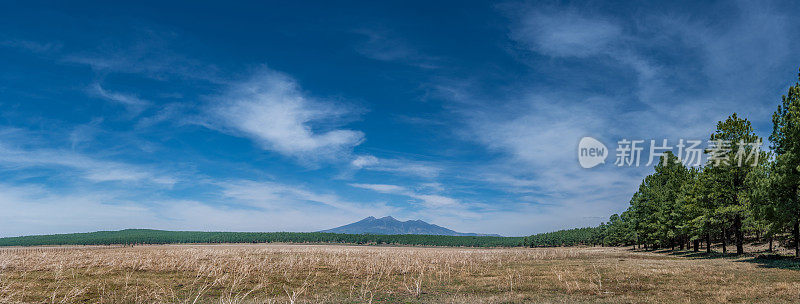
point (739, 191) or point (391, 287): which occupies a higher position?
point (739, 191)

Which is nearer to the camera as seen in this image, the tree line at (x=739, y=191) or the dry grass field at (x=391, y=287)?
the dry grass field at (x=391, y=287)

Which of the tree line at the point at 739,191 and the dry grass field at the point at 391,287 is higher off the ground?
the tree line at the point at 739,191

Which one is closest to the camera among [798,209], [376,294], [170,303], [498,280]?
[170,303]

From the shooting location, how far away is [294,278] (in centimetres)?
2631

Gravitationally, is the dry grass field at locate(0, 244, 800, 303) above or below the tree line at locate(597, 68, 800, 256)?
below

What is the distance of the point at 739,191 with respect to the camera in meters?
37.3

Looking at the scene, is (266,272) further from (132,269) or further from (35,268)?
(35,268)

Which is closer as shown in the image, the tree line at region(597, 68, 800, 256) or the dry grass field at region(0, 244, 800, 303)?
the dry grass field at region(0, 244, 800, 303)

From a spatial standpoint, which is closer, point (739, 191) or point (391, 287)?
point (391, 287)

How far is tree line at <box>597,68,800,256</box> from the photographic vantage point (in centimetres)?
2708

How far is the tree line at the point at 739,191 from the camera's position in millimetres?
27078

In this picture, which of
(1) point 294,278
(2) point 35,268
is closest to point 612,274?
(1) point 294,278

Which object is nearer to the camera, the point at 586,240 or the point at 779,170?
the point at 779,170

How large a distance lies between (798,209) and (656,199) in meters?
37.2
